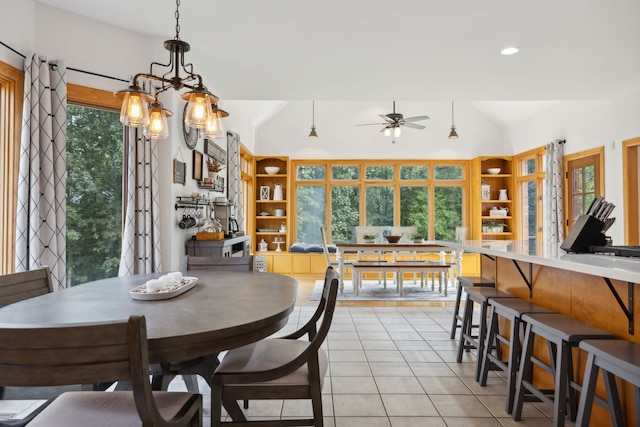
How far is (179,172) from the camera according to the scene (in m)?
3.79

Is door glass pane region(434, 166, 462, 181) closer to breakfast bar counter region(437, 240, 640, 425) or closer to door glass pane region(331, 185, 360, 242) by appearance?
door glass pane region(331, 185, 360, 242)

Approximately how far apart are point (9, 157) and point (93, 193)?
67 centimetres

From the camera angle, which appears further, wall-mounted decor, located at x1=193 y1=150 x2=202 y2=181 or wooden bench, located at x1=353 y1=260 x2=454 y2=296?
wooden bench, located at x1=353 y1=260 x2=454 y2=296

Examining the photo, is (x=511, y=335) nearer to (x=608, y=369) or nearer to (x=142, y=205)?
(x=608, y=369)

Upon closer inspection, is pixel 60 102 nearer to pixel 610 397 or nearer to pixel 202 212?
pixel 202 212

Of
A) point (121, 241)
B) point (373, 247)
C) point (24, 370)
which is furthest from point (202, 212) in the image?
point (24, 370)

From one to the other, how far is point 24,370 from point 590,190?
6477 mm

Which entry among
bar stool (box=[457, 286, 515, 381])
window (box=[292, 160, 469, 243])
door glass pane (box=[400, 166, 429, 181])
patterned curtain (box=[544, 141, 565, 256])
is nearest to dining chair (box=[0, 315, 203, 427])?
bar stool (box=[457, 286, 515, 381])

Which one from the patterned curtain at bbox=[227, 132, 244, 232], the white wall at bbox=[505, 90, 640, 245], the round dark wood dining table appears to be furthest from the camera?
the patterned curtain at bbox=[227, 132, 244, 232]

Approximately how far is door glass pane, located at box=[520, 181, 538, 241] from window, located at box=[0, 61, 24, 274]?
298 inches

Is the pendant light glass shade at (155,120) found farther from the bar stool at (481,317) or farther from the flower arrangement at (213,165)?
the flower arrangement at (213,165)

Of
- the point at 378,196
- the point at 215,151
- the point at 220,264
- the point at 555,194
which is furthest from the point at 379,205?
A: the point at 220,264

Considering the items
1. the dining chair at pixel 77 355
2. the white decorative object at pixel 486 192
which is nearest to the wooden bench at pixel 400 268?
the white decorative object at pixel 486 192

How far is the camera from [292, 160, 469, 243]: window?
8539 millimetres
